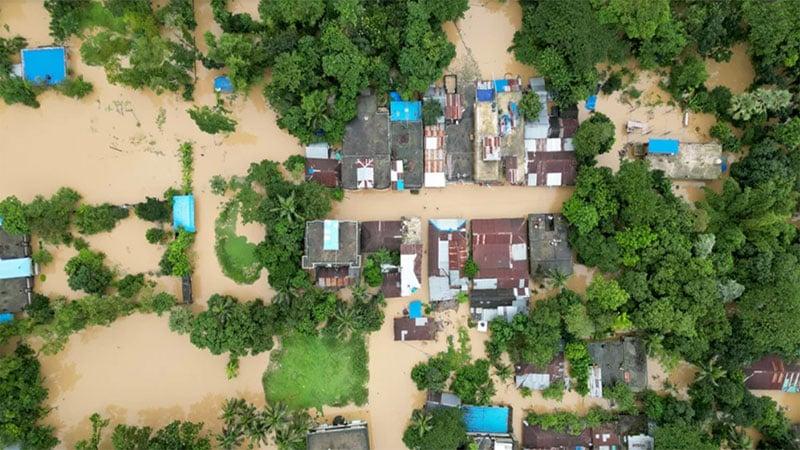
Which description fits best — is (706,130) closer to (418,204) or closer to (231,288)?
(418,204)

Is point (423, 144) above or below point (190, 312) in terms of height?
above

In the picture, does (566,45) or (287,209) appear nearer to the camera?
(566,45)

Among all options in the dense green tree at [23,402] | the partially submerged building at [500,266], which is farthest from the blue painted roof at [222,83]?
the dense green tree at [23,402]

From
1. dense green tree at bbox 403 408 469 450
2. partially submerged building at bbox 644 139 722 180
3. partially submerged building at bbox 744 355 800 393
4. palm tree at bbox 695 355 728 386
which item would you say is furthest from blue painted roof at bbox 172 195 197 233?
partially submerged building at bbox 744 355 800 393

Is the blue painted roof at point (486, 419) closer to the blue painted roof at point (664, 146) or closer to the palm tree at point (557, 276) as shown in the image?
the palm tree at point (557, 276)

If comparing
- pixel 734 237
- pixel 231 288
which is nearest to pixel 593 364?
pixel 734 237

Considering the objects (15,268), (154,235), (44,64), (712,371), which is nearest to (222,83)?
(154,235)

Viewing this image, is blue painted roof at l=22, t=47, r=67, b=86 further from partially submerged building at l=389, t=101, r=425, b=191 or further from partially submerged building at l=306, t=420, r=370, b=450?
partially submerged building at l=306, t=420, r=370, b=450

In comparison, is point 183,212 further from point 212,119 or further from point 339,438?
point 339,438
